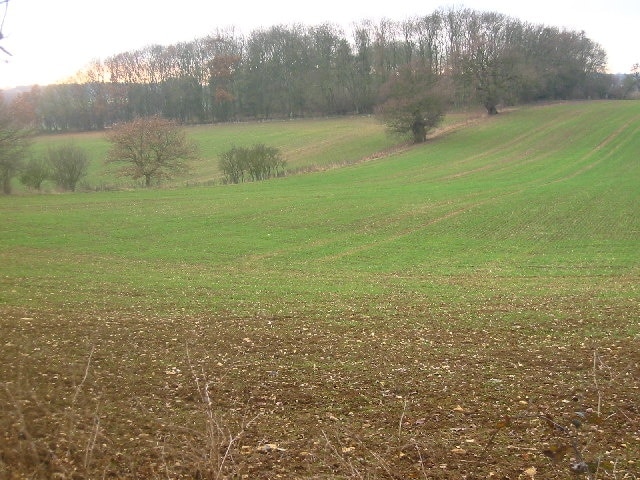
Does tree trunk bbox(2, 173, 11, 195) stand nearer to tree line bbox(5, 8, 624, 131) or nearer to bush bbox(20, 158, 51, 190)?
bush bbox(20, 158, 51, 190)

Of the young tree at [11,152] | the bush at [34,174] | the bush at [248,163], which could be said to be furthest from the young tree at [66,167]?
the bush at [248,163]

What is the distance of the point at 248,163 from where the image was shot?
52438 millimetres

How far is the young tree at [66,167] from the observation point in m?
48.3

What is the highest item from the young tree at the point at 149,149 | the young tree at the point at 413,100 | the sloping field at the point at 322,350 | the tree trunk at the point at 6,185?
the young tree at the point at 413,100

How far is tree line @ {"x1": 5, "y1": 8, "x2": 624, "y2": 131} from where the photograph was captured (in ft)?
295

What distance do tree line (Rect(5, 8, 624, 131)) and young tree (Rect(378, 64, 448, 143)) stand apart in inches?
914

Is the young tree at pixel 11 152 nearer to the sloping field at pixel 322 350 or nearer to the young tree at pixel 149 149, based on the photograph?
the young tree at pixel 149 149

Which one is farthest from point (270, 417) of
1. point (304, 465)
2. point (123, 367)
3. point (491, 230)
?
point (491, 230)

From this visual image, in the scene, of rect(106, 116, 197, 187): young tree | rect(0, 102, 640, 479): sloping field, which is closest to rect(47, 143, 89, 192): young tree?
rect(106, 116, 197, 187): young tree

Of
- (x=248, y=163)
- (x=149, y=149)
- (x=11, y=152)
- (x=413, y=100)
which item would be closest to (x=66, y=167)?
(x=11, y=152)

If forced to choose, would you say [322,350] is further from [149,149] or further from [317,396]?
[149,149]

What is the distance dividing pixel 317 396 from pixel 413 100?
5857 cm

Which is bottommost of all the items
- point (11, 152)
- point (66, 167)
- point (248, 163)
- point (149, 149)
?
point (248, 163)

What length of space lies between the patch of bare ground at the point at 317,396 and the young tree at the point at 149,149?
42864 mm
